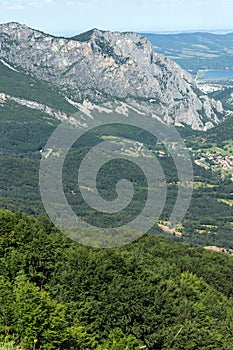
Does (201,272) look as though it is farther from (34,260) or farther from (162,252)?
(34,260)

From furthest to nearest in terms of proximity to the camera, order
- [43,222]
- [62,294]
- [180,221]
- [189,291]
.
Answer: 1. [180,221]
2. [43,222]
3. [189,291]
4. [62,294]

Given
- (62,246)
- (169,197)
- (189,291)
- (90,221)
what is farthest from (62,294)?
(169,197)

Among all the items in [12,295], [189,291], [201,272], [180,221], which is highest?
[12,295]

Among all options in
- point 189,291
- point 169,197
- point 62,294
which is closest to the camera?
point 62,294

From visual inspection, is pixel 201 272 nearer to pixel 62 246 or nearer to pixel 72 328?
pixel 62 246

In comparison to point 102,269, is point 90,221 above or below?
below

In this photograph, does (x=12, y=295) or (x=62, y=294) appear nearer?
(x=12, y=295)
